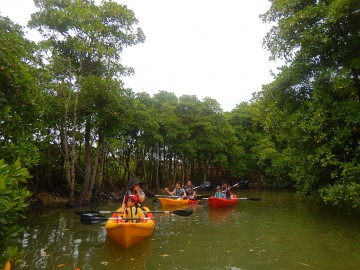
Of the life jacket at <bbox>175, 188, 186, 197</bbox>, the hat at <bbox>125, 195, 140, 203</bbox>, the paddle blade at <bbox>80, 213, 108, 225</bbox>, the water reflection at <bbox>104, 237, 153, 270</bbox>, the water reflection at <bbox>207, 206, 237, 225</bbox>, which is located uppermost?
the life jacket at <bbox>175, 188, 186, 197</bbox>

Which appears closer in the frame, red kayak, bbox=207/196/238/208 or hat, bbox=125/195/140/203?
hat, bbox=125/195/140/203

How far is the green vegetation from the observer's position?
236 inches

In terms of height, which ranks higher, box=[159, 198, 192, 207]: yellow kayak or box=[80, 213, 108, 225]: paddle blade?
box=[159, 198, 192, 207]: yellow kayak

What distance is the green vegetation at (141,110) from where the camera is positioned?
236 inches

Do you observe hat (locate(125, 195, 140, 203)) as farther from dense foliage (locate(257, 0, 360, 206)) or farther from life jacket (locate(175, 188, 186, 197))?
life jacket (locate(175, 188, 186, 197))

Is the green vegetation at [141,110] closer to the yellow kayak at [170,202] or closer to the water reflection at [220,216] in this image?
the water reflection at [220,216]

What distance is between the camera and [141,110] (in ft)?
62.6

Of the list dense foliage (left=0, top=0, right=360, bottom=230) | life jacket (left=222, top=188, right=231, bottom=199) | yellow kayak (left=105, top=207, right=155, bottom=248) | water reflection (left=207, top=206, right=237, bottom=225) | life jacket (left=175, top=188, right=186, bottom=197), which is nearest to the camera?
yellow kayak (left=105, top=207, right=155, bottom=248)

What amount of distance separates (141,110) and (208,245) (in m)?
13.3

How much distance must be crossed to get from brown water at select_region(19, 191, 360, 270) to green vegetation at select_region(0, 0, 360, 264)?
3.95 feet

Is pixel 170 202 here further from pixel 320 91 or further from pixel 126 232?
pixel 320 91

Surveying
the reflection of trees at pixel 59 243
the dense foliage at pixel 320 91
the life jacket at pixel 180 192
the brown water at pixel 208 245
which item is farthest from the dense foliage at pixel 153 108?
the life jacket at pixel 180 192

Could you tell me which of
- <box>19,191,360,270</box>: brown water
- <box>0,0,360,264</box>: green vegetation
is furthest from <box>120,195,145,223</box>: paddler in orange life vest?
<box>0,0,360,264</box>: green vegetation

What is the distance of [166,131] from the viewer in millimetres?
21750
